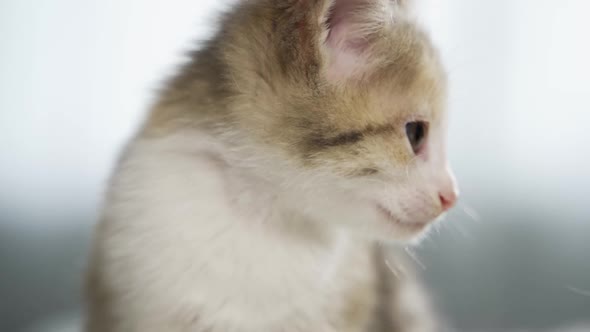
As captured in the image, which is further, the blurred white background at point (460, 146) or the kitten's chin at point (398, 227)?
the blurred white background at point (460, 146)

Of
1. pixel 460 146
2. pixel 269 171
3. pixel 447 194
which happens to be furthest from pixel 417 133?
pixel 460 146

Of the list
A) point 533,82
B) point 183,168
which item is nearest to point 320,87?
point 183,168

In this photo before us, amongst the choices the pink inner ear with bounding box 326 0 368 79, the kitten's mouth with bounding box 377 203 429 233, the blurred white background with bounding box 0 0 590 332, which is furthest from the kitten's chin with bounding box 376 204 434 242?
the blurred white background with bounding box 0 0 590 332

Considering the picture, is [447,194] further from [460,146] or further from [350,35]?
[460,146]

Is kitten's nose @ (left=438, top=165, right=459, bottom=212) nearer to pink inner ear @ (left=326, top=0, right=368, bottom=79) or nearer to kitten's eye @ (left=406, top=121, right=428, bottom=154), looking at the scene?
kitten's eye @ (left=406, top=121, right=428, bottom=154)

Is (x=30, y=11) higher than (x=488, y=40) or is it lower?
lower

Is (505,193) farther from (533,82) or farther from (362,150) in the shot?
(362,150)

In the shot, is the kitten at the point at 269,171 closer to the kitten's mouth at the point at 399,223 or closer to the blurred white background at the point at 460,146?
the kitten's mouth at the point at 399,223

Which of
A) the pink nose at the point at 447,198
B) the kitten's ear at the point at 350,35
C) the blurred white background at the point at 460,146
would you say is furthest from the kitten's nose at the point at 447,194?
the blurred white background at the point at 460,146
